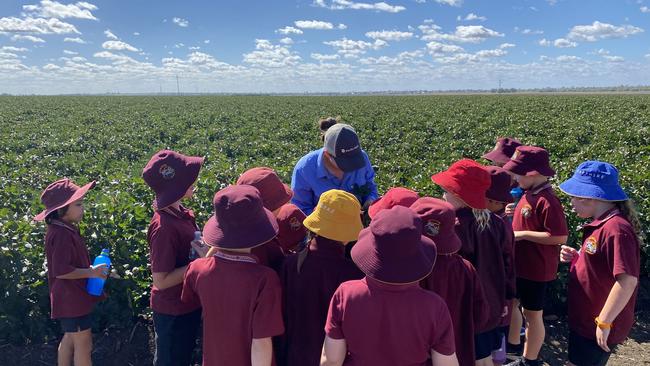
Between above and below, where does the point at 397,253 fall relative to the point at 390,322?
above

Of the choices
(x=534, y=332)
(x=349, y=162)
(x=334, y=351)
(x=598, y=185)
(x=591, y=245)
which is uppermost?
(x=349, y=162)

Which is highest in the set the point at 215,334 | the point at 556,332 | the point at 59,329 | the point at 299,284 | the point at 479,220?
the point at 479,220

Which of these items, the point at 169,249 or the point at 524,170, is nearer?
the point at 169,249

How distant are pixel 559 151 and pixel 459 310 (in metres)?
13.7

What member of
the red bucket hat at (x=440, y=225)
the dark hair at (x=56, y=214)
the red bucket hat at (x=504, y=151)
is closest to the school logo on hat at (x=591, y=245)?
the red bucket hat at (x=440, y=225)

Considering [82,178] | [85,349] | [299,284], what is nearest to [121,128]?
[82,178]

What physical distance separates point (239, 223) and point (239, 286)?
335 millimetres

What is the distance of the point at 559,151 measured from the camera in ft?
47.5

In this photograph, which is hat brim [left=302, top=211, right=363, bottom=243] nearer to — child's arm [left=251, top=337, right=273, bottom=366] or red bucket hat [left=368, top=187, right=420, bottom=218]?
red bucket hat [left=368, top=187, right=420, bottom=218]

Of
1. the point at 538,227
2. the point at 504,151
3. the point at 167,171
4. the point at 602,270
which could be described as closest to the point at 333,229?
the point at 167,171

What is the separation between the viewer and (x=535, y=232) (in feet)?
12.1

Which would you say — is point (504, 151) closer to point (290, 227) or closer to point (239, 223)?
point (290, 227)

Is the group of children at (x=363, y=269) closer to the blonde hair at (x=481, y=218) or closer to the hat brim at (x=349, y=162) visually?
the blonde hair at (x=481, y=218)

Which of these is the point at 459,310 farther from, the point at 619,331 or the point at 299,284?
the point at 619,331
